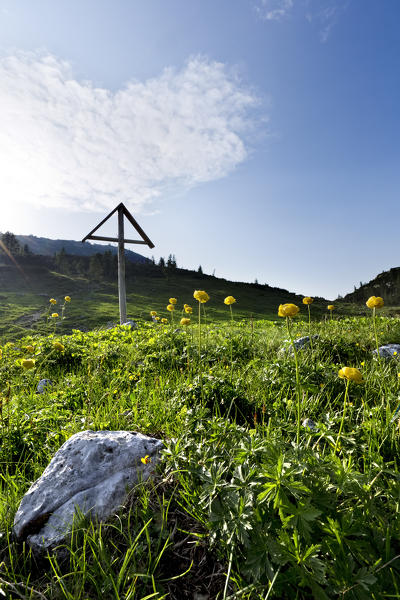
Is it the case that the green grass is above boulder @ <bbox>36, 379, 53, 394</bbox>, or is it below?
above

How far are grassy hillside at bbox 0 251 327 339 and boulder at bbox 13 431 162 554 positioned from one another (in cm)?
2245

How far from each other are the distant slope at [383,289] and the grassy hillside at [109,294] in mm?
6115

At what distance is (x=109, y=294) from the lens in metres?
45.6

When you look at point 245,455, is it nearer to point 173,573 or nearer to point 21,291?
point 173,573

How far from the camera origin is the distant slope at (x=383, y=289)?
124 ft

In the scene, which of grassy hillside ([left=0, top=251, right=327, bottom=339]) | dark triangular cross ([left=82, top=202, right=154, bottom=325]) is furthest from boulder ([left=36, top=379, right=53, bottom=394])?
grassy hillside ([left=0, top=251, right=327, bottom=339])

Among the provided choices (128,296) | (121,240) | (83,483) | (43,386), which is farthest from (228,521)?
(128,296)

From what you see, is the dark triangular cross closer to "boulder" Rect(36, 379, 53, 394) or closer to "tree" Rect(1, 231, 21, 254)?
"boulder" Rect(36, 379, 53, 394)

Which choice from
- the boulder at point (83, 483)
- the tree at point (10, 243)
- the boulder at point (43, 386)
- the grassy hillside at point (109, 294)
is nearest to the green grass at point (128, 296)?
the grassy hillside at point (109, 294)

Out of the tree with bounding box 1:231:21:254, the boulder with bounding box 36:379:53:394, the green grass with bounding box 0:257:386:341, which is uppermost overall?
the tree with bounding box 1:231:21:254

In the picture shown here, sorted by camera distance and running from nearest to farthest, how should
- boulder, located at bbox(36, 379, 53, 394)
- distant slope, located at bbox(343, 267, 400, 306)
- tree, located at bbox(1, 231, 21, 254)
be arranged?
1. boulder, located at bbox(36, 379, 53, 394)
2. distant slope, located at bbox(343, 267, 400, 306)
3. tree, located at bbox(1, 231, 21, 254)

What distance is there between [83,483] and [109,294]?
45732 millimetres

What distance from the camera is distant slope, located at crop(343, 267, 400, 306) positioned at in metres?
37.7

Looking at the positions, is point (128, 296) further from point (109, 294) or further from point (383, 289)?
point (383, 289)
